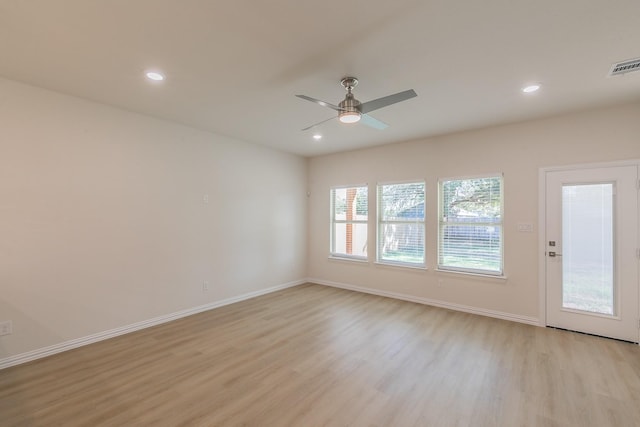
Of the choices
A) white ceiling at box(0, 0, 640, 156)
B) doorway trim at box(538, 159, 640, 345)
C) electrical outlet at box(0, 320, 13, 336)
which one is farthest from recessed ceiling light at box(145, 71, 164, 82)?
doorway trim at box(538, 159, 640, 345)

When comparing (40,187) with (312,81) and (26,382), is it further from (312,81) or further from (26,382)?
(312,81)

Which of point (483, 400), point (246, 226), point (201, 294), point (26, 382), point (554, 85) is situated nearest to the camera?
point (483, 400)

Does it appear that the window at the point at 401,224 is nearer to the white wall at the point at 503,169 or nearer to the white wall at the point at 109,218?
the white wall at the point at 503,169

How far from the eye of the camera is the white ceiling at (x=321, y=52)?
1877 mm

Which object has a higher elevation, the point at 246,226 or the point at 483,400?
the point at 246,226

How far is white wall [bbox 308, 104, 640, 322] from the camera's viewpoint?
3.51m

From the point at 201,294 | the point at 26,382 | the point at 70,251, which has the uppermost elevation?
the point at 70,251

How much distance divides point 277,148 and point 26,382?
4.50 m

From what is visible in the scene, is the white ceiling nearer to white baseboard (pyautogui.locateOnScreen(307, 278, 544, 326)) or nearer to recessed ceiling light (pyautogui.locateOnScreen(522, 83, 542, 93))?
recessed ceiling light (pyautogui.locateOnScreen(522, 83, 542, 93))

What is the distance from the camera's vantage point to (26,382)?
2486mm

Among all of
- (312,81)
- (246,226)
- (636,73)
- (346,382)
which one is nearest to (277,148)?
(246,226)

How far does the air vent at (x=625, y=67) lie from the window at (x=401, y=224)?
263 cm

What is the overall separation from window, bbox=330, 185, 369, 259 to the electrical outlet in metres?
4.66

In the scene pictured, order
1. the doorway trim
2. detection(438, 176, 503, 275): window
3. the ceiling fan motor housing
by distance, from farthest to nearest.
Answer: detection(438, 176, 503, 275): window → the doorway trim → the ceiling fan motor housing
